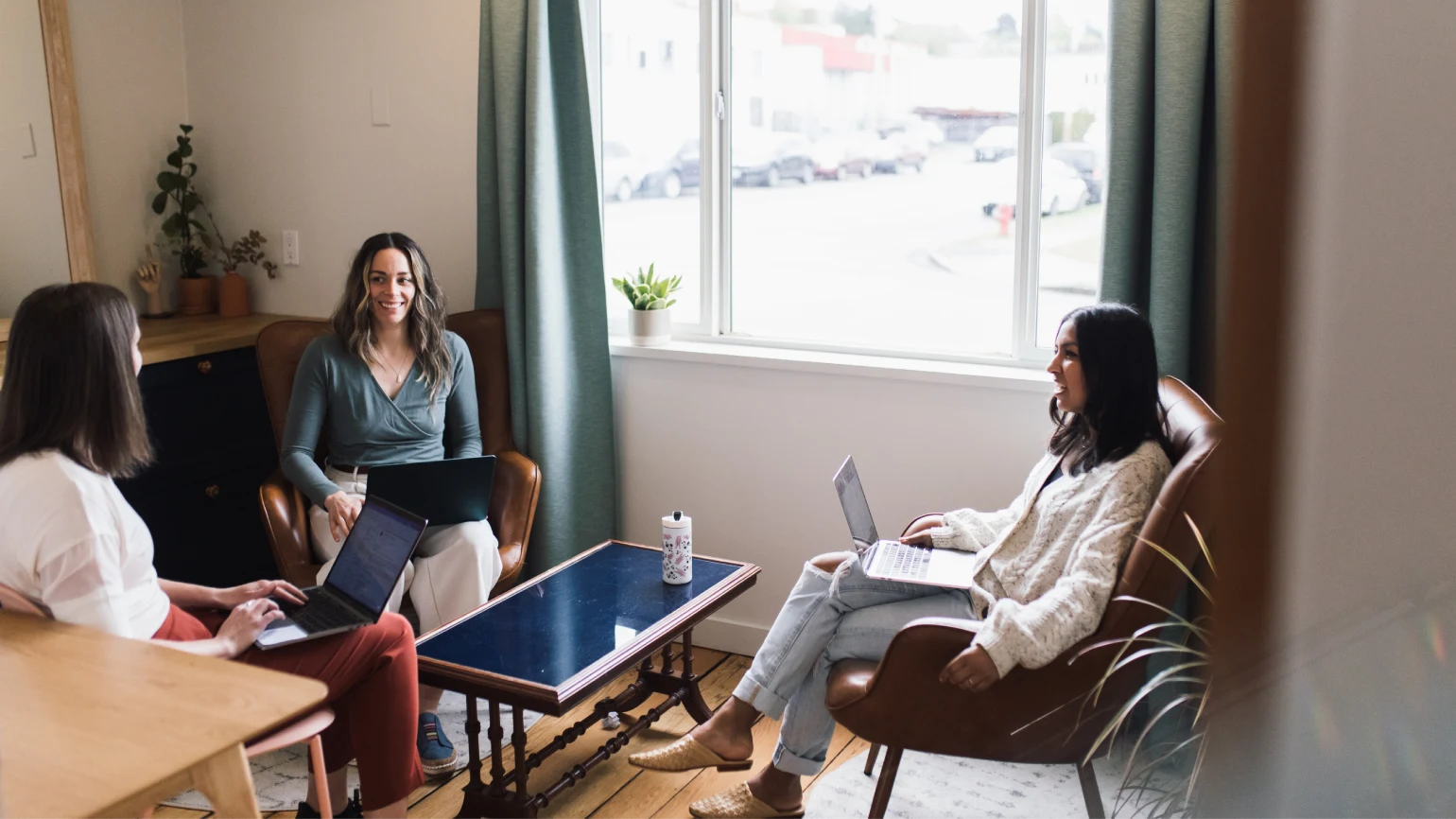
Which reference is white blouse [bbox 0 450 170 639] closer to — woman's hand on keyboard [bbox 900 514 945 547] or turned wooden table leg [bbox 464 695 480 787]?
turned wooden table leg [bbox 464 695 480 787]

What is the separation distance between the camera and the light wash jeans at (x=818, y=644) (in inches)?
86.0

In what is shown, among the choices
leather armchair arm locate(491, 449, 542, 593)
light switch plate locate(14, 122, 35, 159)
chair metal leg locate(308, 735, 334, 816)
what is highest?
light switch plate locate(14, 122, 35, 159)

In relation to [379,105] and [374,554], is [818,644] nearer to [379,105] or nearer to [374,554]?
[374,554]

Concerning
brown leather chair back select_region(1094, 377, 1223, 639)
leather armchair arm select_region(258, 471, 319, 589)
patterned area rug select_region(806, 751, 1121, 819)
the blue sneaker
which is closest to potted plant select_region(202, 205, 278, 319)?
leather armchair arm select_region(258, 471, 319, 589)

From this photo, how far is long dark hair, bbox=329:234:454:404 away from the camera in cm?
280

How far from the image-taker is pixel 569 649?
2213 mm

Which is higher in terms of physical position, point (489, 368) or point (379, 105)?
point (379, 105)

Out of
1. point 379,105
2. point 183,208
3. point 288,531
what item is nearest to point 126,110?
point 183,208

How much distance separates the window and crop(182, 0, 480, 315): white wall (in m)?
0.46

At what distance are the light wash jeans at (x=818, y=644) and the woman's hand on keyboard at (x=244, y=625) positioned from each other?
89 cm

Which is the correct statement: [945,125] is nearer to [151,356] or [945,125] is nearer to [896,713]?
[896,713]

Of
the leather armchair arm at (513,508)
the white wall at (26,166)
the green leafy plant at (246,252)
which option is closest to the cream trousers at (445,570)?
the leather armchair arm at (513,508)

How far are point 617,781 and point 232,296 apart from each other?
2117 mm

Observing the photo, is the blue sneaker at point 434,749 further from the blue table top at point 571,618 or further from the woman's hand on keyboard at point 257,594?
the woman's hand on keyboard at point 257,594
